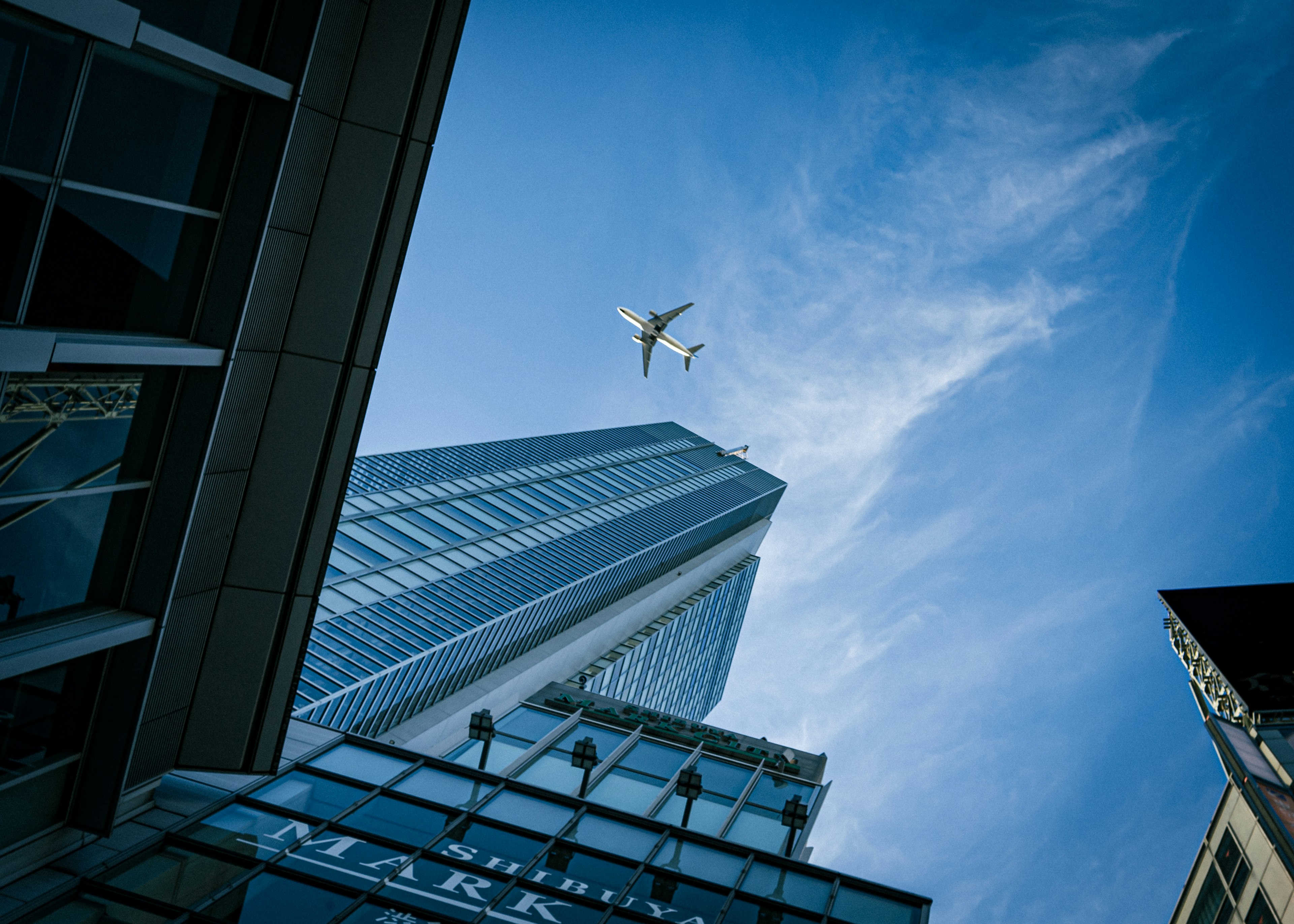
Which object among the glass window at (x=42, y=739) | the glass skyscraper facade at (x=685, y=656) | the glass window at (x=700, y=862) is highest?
the glass window at (x=42, y=739)

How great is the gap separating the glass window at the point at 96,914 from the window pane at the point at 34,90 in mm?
9737

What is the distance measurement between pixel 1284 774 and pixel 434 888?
22.4m

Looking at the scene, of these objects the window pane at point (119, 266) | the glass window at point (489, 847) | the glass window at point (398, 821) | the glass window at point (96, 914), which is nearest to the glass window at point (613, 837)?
the glass window at point (489, 847)

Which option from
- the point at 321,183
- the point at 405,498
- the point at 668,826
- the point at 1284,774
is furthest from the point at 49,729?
the point at 405,498

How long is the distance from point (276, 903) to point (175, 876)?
158cm

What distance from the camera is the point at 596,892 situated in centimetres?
1595

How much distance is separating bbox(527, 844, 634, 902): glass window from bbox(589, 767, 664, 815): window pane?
407 inches

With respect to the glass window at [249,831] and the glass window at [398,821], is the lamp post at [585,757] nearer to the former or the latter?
the glass window at [398,821]

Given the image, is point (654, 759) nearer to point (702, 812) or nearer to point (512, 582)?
point (702, 812)

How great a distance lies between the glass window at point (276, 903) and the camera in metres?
13.1

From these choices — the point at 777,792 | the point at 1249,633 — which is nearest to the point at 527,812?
the point at 777,792

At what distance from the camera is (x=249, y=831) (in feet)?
50.0

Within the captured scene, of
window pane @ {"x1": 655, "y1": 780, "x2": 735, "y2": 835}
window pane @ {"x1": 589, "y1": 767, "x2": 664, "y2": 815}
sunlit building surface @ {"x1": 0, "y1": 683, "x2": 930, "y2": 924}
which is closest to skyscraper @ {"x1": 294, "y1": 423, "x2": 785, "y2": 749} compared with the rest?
window pane @ {"x1": 589, "y1": 767, "x2": 664, "y2": 815}

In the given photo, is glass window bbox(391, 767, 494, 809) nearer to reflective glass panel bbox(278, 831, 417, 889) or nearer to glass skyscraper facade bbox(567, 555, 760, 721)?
reflective glass panel bbox(278, 831, 417, 889)
